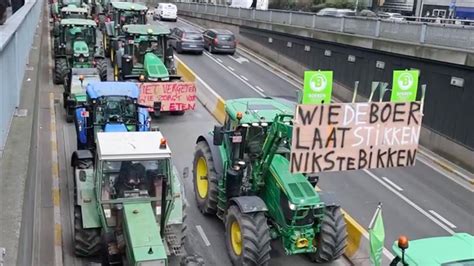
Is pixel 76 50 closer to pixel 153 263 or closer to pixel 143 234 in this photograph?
pixel 143 234

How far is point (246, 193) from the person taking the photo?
10.6 m

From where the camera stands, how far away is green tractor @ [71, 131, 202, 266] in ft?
27.2

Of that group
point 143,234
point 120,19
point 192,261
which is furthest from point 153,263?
point 120,19

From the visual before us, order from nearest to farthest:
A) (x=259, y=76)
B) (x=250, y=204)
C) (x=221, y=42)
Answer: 1. (x=250, y=204)
2. (x=259, y=76)
3. (x=221, y=42)

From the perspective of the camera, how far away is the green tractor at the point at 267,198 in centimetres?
959

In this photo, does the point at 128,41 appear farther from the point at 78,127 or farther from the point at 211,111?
the point at 78,127

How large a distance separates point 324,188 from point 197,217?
4.33 m

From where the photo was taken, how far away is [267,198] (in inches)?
414

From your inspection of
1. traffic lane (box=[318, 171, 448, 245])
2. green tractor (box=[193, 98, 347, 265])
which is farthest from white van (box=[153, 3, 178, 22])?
green tractor (box=[193, 98, 347, 265])

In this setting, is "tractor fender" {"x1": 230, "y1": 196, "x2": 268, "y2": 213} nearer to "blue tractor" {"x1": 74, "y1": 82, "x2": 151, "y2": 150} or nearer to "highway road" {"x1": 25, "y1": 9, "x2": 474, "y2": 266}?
"highway road" {"x1": 25, "y1": 9, "x2": 474, "y2": 266}

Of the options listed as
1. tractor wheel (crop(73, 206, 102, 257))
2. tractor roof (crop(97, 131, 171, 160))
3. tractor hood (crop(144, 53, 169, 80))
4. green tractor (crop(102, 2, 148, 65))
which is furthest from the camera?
green tractor (crop(102, 2, 148, 65))

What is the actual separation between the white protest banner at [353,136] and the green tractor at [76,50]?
14694 millimetres

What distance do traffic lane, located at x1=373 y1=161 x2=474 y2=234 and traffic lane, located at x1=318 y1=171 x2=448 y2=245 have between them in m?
0.58

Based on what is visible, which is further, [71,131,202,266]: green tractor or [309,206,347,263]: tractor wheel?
[309,206,347,263]: tractor wheel
